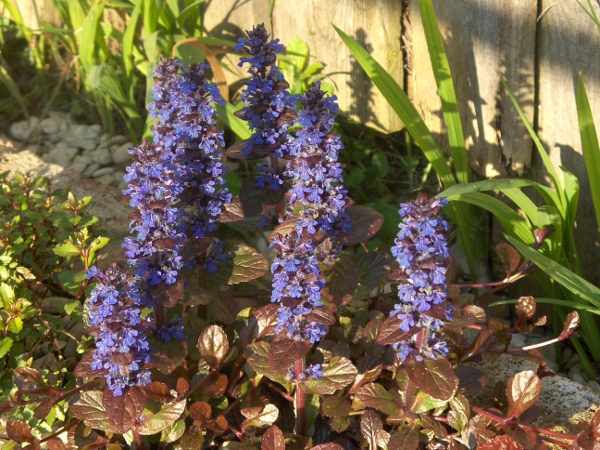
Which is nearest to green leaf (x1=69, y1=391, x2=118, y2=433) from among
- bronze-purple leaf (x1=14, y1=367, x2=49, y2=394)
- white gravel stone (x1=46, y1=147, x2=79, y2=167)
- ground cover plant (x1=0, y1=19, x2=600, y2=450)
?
ground cover plant (x1=0, y1=19, x2=600, y2=450)

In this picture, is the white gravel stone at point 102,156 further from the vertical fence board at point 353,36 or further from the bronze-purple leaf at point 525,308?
the bronze-purple leaf at point 525,308

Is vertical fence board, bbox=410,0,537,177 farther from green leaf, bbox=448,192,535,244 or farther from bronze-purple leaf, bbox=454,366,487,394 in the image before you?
bronze-purple leaf, bbox=454,366,487,394

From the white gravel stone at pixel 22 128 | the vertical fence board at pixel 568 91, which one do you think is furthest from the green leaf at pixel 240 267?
the white gravel stone at pixel 22 128

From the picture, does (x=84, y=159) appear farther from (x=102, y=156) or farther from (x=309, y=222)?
(x=309, y=222)

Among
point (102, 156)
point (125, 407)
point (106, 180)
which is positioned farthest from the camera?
point (102, 156)

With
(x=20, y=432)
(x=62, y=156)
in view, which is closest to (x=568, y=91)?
(x=20, y=432)

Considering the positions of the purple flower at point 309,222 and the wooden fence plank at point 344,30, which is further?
the wooden fence plank at point 344,30
